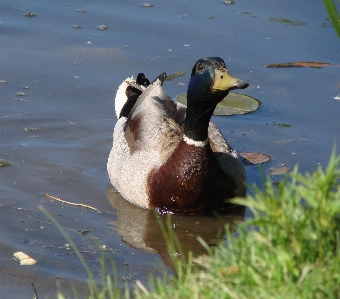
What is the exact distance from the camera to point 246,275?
2.82m

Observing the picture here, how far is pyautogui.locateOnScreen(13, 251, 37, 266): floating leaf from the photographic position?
5112mm

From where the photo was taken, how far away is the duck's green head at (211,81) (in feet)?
18.8

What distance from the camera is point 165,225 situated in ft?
20.2

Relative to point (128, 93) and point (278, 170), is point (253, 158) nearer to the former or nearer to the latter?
point (278, 170)

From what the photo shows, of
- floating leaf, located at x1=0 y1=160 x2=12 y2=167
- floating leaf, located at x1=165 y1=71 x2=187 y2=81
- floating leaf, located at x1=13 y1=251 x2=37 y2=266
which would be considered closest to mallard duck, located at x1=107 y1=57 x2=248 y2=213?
floating leaf, located at x1=0 y1=160 x2=12 y2=167

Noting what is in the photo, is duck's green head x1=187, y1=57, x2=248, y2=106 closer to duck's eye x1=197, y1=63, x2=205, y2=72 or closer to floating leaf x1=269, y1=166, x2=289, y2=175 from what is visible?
duck's eye x1=197, y1=63, x2=205, y2=72

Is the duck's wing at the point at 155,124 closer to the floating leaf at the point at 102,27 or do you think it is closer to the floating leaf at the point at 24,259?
the floating leaf at the point at 24,259

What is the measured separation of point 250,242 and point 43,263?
260 cm

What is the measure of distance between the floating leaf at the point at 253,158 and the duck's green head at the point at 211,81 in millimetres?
1364

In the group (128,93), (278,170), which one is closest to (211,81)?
(278,170)

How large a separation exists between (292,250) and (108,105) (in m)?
5.54

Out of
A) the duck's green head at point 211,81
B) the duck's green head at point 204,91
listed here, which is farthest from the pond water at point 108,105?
the duck's green head at point 211,81

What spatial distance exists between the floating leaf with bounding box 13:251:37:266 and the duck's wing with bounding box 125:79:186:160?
1685 millimetres

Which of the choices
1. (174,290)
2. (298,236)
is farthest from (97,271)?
(298,236)
